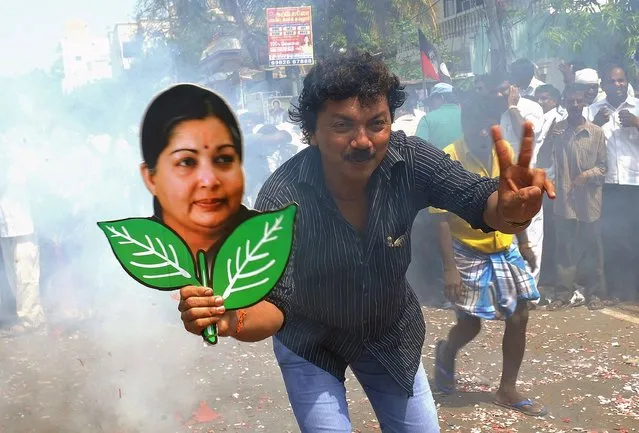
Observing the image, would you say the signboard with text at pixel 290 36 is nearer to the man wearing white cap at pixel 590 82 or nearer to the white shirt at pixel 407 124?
the white shirt at pixel 407 124

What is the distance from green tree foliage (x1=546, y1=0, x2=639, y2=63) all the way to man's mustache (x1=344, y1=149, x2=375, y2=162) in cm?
514

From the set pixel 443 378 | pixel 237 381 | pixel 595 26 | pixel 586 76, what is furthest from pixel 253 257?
pixel 595 26

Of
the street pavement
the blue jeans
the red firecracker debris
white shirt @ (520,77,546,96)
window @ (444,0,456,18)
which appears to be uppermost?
window @ (444,0,456,18)

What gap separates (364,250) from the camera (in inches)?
89.0

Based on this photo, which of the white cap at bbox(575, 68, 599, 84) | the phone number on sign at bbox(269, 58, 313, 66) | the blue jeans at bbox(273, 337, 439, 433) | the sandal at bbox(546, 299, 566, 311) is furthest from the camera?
the phone number on sign at bbox(269, 58, 313, 66)

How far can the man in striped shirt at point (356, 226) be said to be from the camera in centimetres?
220

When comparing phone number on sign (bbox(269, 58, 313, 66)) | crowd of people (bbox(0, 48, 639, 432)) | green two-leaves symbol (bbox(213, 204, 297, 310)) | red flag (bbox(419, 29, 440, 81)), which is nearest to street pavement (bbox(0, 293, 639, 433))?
crowd of people (bbox(0, 48, 639, 432))

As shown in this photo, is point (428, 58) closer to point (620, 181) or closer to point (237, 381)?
point (620, 181)

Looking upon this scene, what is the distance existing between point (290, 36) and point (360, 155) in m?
9.16

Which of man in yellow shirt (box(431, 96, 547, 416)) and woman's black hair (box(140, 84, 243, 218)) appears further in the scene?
man in yellow shirt (box(431, 96, 547, 416))

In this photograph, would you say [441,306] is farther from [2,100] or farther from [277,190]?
[277,190]

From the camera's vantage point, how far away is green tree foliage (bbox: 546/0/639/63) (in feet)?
22.7

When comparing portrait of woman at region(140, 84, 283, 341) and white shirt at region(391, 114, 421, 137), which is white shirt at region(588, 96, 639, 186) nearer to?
white shirt at region(391, 114, 421, 137)

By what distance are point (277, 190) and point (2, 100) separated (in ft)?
14.2
